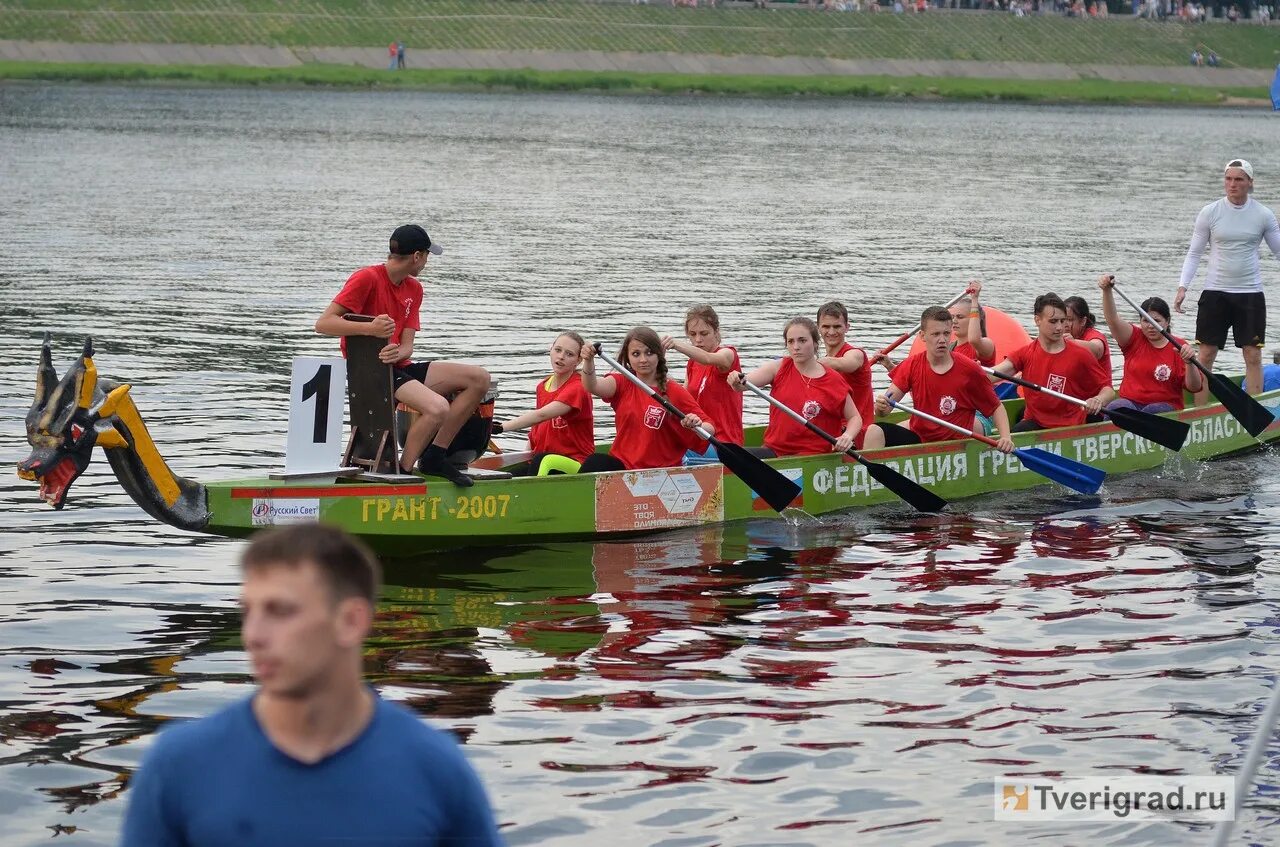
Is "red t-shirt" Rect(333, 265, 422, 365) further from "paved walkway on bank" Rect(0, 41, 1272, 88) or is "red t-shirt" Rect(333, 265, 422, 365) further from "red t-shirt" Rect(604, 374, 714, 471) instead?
"paved walkway on bank" Rect(0, 41, 1272, 88)

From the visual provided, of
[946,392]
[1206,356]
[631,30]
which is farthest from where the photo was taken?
[631,30]

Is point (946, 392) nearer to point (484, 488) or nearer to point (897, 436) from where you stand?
point (897, 436)

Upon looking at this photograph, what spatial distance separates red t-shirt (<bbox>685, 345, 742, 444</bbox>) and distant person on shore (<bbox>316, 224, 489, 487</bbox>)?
2.50 meters

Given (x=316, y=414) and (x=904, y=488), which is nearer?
(x=316, y=414)

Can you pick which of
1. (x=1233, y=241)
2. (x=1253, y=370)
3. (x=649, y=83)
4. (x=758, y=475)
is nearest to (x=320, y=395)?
(x=758, y=475)

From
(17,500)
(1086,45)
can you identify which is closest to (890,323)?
(17,500)

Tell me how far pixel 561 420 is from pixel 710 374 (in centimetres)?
127

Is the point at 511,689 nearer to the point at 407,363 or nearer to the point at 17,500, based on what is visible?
the point at 407,363

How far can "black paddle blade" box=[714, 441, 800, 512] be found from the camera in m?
13.5

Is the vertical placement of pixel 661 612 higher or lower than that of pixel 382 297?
lower

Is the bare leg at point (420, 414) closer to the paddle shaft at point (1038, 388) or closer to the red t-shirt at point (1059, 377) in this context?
the paddle shaft at point (1038, 388)

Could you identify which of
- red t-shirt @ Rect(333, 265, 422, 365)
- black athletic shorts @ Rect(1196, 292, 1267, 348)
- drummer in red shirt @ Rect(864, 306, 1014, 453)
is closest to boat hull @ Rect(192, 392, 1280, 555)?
drummer in red shirt @ Rect(864, 306, 1014, 453)

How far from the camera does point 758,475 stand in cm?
1360

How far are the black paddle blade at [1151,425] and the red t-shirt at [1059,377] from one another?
314mm
